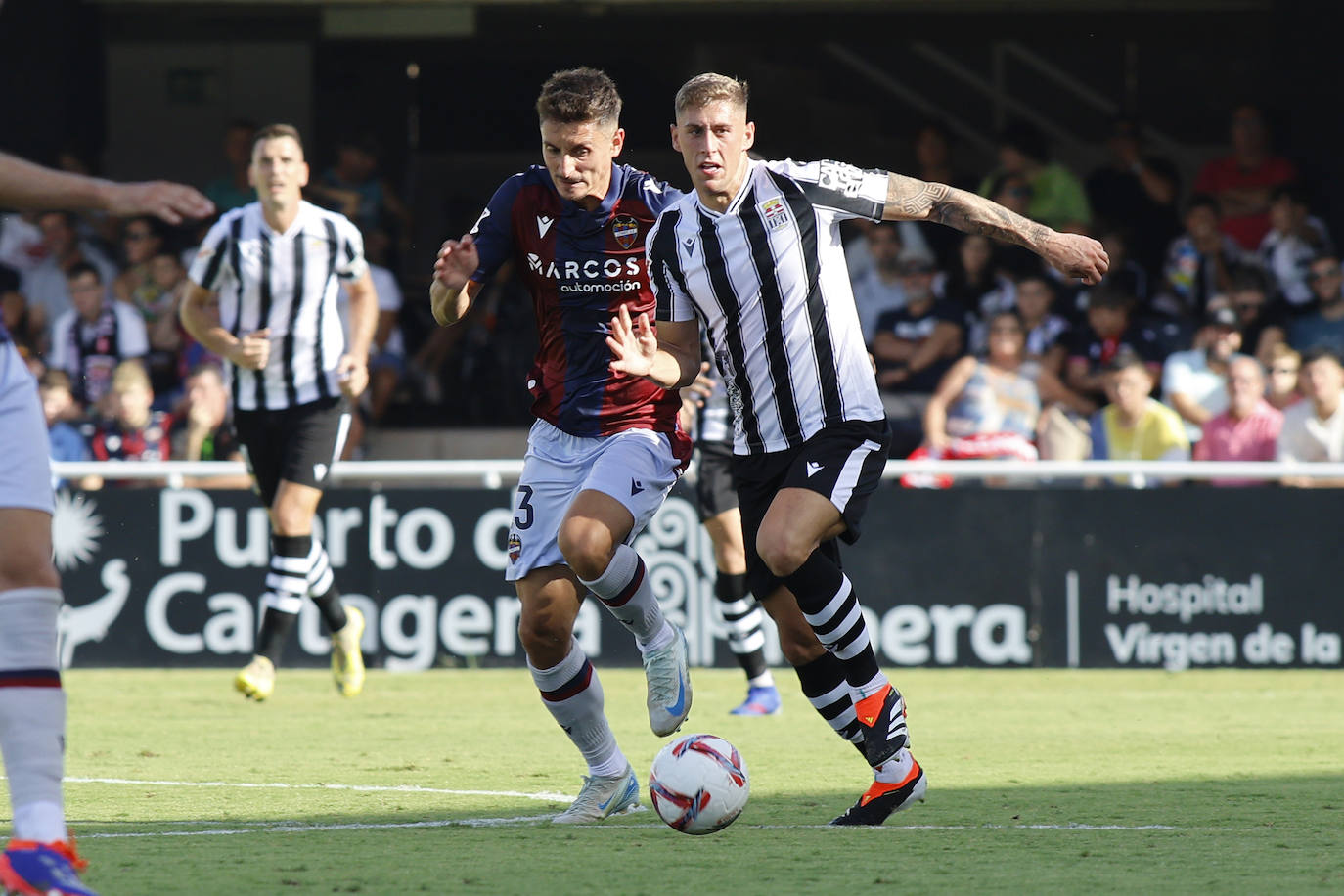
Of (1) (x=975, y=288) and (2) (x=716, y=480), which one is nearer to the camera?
(2) (x=716, y=480)

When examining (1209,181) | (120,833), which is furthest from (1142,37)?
(120,833)

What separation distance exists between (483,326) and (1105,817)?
946cm

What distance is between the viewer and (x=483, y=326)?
48.4 ft

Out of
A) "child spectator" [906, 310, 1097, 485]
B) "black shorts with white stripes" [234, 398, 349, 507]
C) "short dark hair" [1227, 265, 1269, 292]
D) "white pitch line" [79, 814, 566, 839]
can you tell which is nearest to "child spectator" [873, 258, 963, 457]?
"child spectator" [906, 310, 1097, 485]

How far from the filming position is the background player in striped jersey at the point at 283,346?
9.30m

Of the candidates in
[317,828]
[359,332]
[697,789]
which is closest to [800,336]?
[697,789]

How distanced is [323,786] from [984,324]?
796 cm

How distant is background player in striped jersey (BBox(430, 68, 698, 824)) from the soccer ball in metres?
0.51

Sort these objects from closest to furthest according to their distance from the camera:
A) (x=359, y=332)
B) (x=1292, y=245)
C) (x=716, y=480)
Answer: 1. (x=716, y=480)
2. (x=359, y=332)
3. (x=1292, y=245)

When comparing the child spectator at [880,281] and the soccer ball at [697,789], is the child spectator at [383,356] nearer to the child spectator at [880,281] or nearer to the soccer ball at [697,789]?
the child spectator at [880,281]

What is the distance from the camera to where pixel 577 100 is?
19.8 feet

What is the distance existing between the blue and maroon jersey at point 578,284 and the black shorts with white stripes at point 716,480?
2.77 metres

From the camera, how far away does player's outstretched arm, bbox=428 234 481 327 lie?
19.7 ft

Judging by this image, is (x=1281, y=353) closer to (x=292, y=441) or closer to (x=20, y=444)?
(x=292, y=441)
